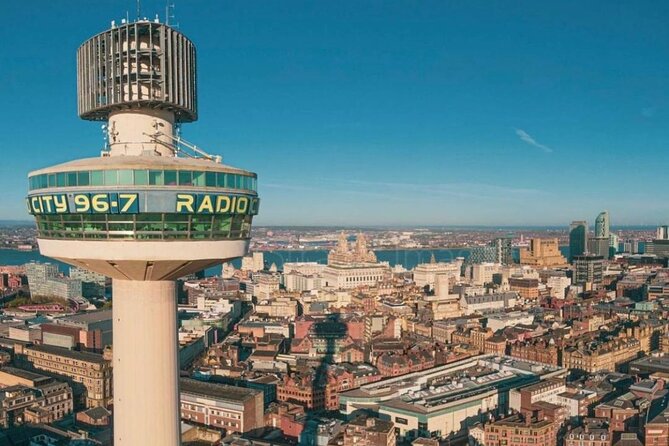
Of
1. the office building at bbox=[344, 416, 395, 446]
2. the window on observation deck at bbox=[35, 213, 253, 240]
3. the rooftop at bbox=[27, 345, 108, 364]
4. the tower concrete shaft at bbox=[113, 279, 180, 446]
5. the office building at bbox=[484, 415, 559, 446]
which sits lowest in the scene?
the office building at bbox=[484, 415, 559, 446]

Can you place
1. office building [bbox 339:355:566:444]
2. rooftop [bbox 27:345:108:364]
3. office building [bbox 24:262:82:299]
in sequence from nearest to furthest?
1. office building [bbox 339:355:566:444]
2. rooftop [bbox 27:345:108:364]
3. office building [bbox 24:262:82:299]

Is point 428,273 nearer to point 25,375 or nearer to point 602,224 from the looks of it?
point 602,224

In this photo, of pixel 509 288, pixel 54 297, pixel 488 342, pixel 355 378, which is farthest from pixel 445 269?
Result: pixel 355 378

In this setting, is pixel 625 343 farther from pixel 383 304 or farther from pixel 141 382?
pixel 141 382

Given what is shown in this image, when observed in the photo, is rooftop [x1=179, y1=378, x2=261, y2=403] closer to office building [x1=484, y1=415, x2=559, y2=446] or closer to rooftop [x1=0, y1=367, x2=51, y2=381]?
rooftop [x1=0, y1=367, x2=51, y2=381]

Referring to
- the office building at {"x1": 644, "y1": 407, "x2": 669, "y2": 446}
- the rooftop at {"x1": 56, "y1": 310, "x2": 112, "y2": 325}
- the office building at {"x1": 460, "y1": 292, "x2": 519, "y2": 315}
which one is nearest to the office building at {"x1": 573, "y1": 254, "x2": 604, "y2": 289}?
the office building at {"x1": 460, "y1": 292, "x2": 519, "y2": 315}

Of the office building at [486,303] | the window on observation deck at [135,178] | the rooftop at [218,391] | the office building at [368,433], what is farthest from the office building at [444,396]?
the office building at [486,303]
